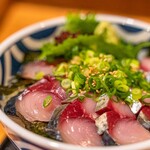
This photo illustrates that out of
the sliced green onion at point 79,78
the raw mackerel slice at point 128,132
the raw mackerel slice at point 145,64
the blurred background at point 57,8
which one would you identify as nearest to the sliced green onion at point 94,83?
the sliced green onion at point 79,78

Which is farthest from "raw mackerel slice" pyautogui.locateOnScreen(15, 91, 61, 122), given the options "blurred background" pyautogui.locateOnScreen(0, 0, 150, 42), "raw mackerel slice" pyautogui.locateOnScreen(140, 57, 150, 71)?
"blurred background" pyautogui.locateOnScreen(0, 0, 150, 42)

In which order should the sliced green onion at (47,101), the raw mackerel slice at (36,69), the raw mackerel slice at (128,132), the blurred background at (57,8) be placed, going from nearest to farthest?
1. the raw mackerel slice at (128,132)
2. the sliced green onion at (47,101)
3. the raw mackerel slice at (36,69)
4. the blurred background at (57,8)

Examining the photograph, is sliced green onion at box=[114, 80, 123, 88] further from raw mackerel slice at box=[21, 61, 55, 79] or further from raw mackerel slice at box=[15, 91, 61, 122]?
raw mackerel slice at box=[21, 61, 55, 79]

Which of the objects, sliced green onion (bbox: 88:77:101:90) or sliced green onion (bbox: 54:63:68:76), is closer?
sliced green onion (bbox: 88:77:101:90)

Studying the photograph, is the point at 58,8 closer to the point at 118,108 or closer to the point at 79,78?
the point at 79,78

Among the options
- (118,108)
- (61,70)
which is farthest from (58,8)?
(118,108)

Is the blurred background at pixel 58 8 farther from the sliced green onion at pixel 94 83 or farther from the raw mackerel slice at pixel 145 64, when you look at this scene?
the sliced green onion at pixel 94 83

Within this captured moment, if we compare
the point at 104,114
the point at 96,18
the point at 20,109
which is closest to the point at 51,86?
the point at 20,109
